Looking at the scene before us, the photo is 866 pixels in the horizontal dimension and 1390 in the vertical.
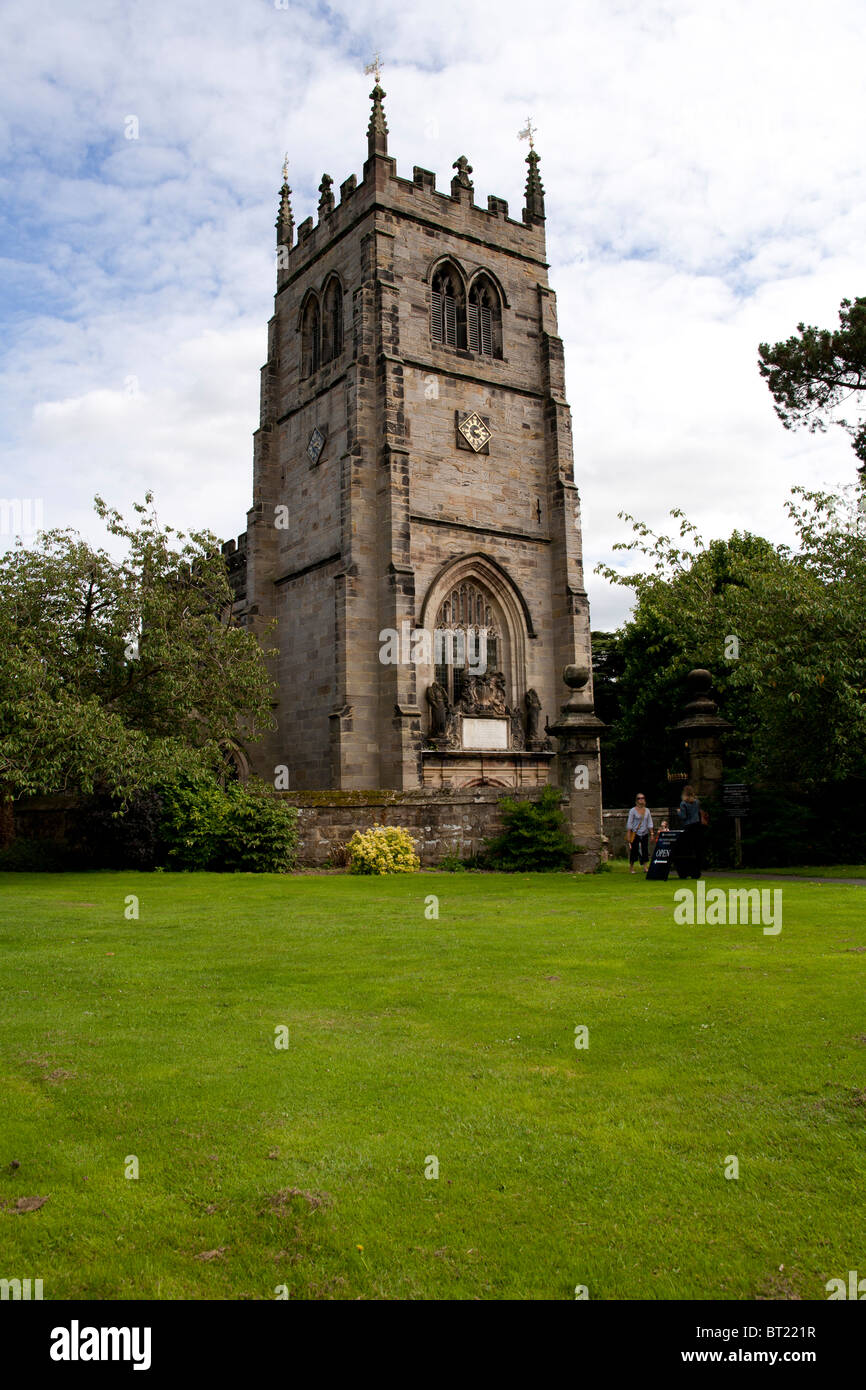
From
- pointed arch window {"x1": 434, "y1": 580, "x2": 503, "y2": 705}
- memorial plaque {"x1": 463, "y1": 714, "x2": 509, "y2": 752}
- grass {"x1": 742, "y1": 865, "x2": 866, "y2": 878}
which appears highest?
pointed arch window {"x1": 434, "y1": 580, "x2": 503, "y2": 705}

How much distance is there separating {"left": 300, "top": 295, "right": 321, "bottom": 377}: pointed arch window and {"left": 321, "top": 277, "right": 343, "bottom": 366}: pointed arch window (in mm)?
543

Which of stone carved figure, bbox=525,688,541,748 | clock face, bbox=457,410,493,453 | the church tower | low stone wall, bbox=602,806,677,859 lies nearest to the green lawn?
low stone wall, bbox=602,806,677,859

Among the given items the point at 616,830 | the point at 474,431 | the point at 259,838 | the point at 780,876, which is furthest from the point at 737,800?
the point at 474,431

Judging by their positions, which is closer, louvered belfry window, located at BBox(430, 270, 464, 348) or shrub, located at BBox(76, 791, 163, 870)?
shrub, located at BBox(76, 791, 163, 870)

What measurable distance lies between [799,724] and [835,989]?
12634mm

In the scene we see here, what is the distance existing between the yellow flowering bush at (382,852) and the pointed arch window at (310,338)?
17.6 m

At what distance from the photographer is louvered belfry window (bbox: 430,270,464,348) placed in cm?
2825

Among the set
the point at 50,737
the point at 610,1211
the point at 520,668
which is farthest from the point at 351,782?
the point at 610,1211

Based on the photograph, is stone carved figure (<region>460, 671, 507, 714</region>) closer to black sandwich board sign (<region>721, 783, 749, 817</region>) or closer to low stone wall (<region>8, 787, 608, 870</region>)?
low stone wall (<region>8, 787, 608, 870</region>)

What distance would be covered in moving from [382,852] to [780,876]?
7023 mm

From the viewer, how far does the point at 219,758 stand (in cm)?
2005

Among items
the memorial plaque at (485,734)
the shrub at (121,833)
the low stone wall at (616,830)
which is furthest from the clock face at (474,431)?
the shrub at (121,833)

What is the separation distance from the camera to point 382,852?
691 inches

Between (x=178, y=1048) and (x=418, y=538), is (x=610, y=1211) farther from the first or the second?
(x=418, y=538)
